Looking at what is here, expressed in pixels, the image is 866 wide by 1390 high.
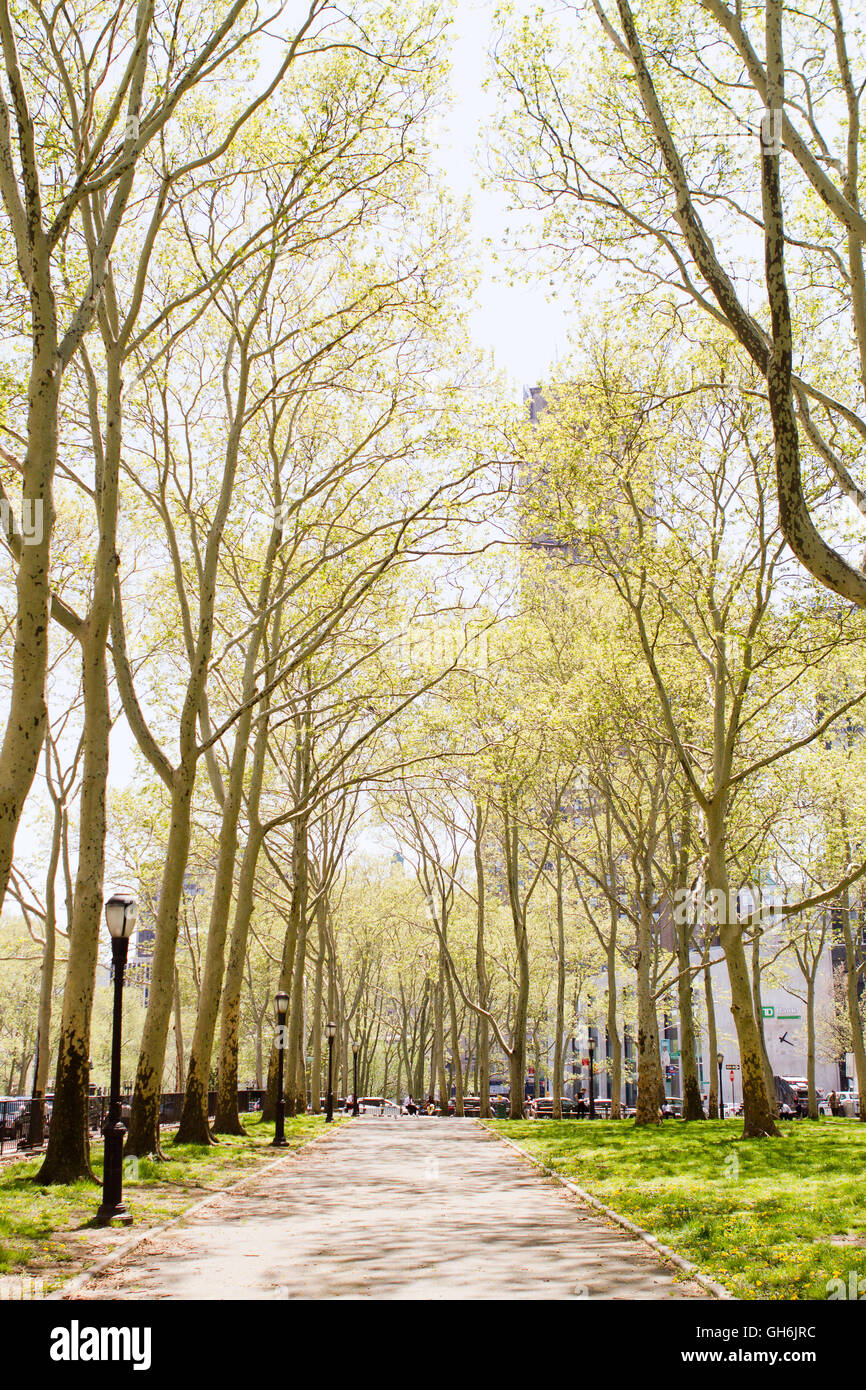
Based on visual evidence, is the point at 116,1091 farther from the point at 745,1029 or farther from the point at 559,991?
the point at 559,991

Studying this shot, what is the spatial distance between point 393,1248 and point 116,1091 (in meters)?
3.36

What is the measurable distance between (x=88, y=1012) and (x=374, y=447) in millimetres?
11034

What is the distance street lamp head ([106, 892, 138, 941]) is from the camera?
1106 cm

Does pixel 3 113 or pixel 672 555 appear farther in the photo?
pixel 672 555

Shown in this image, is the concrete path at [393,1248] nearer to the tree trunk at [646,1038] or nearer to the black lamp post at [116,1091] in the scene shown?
the black lamp post at [116,1091]

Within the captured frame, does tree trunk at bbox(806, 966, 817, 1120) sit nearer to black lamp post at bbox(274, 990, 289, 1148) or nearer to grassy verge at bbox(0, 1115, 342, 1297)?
black lamp post at bbox(274, 990, 289, 1148)

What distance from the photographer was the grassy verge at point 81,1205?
739cm

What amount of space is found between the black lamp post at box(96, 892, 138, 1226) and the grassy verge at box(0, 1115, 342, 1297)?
185 mm

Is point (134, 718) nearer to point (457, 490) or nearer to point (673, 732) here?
point (457, 490)

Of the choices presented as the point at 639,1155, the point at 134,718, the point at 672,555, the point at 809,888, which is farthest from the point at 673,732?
the point at 809,888

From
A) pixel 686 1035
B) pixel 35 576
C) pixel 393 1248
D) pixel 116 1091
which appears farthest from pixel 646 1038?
pixel 35 576

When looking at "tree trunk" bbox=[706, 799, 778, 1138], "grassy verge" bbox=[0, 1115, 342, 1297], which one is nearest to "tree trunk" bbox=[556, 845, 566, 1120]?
"tree trunk" bbox=[706, 799, 778, 1138]
